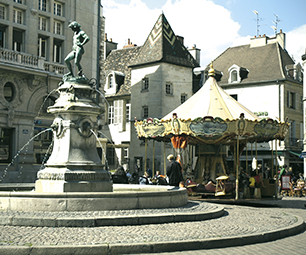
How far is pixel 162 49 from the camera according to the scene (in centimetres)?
4153

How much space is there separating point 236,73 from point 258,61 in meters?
2.45

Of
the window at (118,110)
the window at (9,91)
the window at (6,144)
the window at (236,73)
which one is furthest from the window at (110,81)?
the window at (6,144)

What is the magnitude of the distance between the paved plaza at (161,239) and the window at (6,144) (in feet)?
58.2

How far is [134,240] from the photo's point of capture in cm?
823

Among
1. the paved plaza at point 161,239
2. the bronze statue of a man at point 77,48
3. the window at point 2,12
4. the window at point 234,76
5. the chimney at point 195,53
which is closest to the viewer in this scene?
the paved plaza at point 161,239

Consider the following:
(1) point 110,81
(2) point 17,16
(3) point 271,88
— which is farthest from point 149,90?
(2) point 17,16

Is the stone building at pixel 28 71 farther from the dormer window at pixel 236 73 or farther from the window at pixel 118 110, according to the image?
the dormer window at pixel 236 73

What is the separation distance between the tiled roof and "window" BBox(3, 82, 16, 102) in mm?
18690

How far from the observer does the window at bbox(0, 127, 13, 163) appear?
87.3ft

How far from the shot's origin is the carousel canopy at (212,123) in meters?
19.2

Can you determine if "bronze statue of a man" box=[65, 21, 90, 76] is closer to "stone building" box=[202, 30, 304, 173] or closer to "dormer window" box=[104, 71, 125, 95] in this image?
"stone building" box=[202, 30, 304, 173]

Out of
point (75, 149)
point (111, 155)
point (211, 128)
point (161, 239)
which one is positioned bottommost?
point (161, 239)

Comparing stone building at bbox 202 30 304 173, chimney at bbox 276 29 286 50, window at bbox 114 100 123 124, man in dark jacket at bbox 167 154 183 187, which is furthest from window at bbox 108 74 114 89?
man in dark jacket at bbox 167 154 183 187

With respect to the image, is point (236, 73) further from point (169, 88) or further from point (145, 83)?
point (145, 83)
